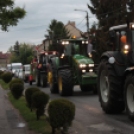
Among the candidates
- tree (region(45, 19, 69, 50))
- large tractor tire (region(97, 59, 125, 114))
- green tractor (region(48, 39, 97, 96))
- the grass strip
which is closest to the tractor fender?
large tractor tire (region(97, 59, 125, 114))

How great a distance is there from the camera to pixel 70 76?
724 inches

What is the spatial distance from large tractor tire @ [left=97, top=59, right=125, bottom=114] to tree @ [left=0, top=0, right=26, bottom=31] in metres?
2.97

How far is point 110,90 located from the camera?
36.7ft

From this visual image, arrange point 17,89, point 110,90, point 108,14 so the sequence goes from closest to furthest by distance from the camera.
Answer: point 110,90 → point 17,89 → point 108,14

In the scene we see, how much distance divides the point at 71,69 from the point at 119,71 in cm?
825

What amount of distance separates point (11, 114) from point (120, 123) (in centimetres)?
461

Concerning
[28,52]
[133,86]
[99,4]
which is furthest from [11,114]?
[28,52]

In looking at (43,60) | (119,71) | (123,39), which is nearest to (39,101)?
(119,71)

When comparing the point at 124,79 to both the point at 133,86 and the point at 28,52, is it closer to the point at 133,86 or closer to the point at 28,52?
the point at 133,86

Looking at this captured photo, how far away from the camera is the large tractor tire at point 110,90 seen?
11.1 meters

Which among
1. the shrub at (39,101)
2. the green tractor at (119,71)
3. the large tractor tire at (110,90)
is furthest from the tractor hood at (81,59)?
the shrub at (39,101)

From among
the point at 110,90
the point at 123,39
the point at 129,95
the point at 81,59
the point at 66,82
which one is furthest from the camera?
the point at 81,59

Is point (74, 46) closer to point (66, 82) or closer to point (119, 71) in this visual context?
point (66, 82)

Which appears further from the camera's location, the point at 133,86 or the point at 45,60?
the point at 45,60
